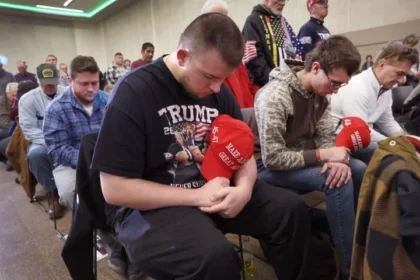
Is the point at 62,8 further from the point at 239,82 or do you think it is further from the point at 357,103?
the point at 357,103

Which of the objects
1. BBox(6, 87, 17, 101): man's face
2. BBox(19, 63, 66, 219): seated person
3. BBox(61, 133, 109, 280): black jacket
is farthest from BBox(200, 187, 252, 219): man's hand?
BBox(6, 87, 17, 101): man's face

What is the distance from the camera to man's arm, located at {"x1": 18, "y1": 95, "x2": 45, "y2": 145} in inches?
88.4

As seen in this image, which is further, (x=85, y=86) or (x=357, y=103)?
(x=85, y=86)

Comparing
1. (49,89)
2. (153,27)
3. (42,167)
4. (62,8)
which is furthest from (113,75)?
(62,8)

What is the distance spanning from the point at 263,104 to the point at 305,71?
0.28 meters

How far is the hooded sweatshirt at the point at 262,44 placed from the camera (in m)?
2.01

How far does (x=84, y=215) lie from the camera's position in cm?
105

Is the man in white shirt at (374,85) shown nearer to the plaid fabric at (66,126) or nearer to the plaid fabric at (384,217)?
the plaid fabric at (384,217)

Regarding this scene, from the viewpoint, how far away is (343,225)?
3.80 ft

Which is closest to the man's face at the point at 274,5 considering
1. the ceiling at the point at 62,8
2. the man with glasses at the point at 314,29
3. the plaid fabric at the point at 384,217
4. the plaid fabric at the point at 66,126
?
the man with glasses at the point at 314,29

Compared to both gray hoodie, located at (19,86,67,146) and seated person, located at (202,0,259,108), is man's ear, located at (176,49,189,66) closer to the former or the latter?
seated person, located at (202,0,259,108)

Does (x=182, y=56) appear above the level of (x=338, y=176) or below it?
above

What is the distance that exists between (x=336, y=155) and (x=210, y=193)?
2.15 feet

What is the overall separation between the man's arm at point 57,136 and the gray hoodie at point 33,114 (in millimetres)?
601
